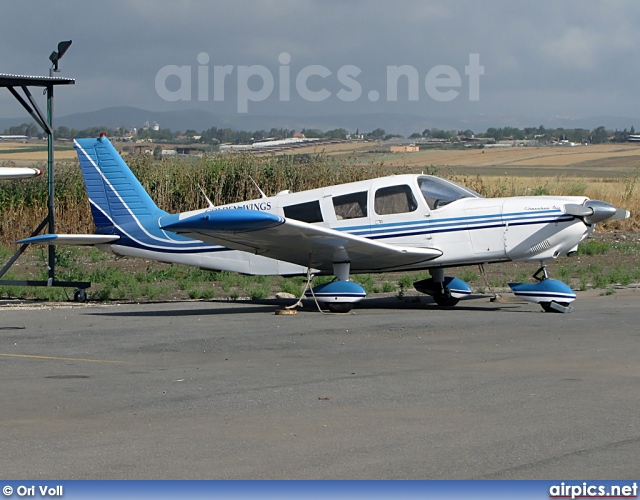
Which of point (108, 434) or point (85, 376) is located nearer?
point (108, 434)

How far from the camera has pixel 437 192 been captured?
553 inches

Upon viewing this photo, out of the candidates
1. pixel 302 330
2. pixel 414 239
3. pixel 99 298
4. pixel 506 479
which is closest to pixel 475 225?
pixel 414 239

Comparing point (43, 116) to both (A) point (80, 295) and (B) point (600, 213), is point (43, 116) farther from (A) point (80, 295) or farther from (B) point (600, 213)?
(B) point (600, 213)

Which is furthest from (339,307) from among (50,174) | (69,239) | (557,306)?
(50,174)

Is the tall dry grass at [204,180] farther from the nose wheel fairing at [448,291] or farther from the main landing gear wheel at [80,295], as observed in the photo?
the nose wheel fairing at [448,291]

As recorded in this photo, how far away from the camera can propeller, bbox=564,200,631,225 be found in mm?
13125

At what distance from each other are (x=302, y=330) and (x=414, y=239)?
9.91ft

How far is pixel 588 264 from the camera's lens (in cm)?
2077

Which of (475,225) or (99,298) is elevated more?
(475,225)

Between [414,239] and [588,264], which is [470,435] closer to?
[414,239]

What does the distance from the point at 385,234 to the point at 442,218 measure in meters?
0.89

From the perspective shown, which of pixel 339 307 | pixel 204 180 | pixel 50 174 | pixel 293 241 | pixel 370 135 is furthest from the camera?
pixel 370 135

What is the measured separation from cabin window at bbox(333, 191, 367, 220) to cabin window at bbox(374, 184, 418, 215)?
0.22 meters

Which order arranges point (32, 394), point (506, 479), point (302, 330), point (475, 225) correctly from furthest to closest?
point (475, 225)
point (302, 330)
point (32, 394)
point (506, 479)
